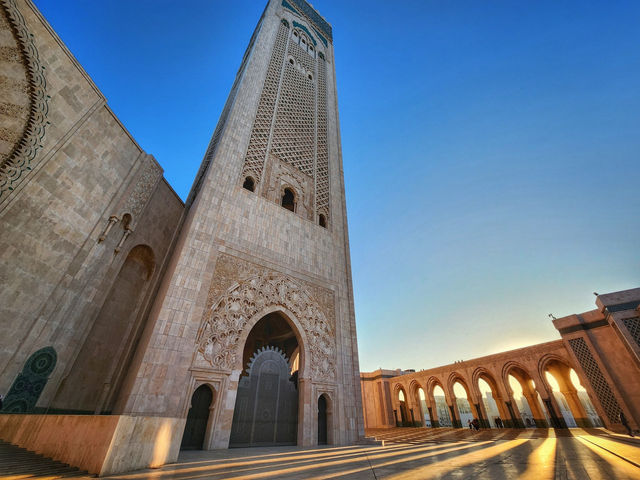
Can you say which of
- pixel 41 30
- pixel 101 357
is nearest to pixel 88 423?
pixel 101 357

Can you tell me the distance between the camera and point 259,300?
19.7 ft

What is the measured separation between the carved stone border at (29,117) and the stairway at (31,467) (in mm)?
3791

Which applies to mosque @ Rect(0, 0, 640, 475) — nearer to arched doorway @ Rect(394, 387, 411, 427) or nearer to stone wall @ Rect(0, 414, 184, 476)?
stone wall @ Rect(0, 414, 184, 476)

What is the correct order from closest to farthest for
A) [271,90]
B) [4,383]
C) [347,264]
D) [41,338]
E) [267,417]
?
[4,383] → [41,338] → [267,417] → [347,264] → [271,90]

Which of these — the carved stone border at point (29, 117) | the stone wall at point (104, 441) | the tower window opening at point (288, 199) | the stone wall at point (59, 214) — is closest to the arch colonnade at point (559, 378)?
the tower window opening at point (288, 199)

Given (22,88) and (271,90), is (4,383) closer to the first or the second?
(22,88)

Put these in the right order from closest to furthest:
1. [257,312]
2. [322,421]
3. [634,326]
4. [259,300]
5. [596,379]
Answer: [257,312] → [259,300] → [322,421] → [634,326] → [596,379]

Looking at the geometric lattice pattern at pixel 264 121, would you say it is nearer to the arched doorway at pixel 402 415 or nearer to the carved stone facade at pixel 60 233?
the carved stone facade at pixel 60 233

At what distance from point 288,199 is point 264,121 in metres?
2.74

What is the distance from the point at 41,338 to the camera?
4523 mm

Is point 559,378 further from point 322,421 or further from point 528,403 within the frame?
point 322,421

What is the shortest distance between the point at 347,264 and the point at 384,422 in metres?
15.2

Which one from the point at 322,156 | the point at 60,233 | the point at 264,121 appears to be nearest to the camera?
the point at 60,233

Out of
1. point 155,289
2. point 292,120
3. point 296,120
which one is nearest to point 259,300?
point 155,289
